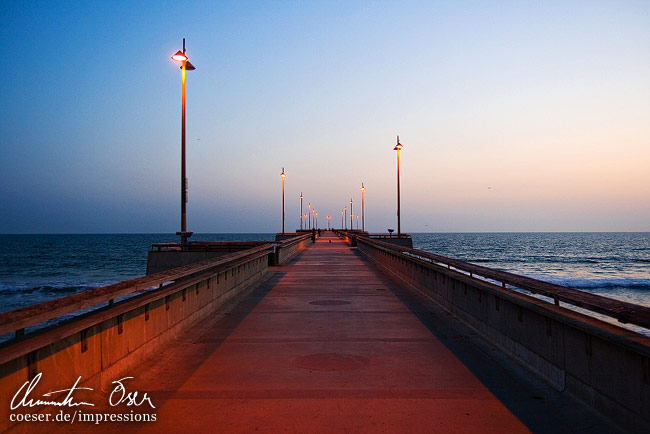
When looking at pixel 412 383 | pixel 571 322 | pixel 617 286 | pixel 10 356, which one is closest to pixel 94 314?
pixel 10 356

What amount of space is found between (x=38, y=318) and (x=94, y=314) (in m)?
1.41

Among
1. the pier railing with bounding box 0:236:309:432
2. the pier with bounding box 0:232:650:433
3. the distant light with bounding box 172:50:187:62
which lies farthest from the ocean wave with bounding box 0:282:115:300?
the pier with bounding box 0:232:650:433

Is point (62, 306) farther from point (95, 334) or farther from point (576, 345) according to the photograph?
point (576, 345)

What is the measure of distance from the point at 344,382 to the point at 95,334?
119 inches

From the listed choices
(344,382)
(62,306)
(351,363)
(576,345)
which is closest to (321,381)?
(344,382)

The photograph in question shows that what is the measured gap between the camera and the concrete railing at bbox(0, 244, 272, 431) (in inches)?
169

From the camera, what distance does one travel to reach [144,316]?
284 inches

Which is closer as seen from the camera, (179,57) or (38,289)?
(179,57)

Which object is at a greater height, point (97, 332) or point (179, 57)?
point (179, 57)

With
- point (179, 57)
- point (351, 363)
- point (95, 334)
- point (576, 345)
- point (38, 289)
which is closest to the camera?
point (576, 345)

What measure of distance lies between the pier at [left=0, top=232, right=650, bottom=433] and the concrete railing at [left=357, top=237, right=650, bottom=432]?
0.06ft
